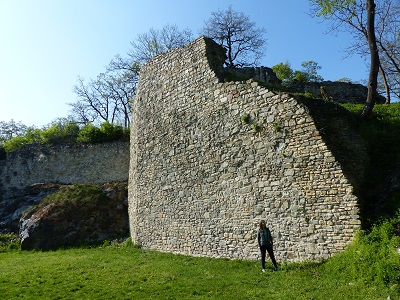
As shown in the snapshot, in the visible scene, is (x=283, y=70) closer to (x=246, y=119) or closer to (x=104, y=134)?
(x=104, y=134)

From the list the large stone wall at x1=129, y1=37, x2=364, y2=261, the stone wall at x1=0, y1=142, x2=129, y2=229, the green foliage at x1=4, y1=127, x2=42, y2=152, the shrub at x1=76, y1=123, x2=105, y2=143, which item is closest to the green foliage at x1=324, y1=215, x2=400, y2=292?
the large stone wall at x1=129, y1=37, x2=364, y2=261

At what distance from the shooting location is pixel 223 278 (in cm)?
973

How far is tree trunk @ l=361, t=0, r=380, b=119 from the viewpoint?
14664 mm

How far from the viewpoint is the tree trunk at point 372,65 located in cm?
1466

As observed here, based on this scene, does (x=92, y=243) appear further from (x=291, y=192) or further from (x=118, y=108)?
(x=118, y=108)

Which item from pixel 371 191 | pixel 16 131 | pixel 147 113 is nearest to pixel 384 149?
pixel 371 191

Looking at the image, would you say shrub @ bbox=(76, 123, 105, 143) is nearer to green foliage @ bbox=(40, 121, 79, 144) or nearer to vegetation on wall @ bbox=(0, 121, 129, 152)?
vegetation on wall @ bbox=(0, 121, 129, 152)

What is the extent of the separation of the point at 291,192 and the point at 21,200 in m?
19.7

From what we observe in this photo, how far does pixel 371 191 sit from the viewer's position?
10.7 metres

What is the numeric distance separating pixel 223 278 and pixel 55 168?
815 inches

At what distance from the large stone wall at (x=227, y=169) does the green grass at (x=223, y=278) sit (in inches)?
30.8

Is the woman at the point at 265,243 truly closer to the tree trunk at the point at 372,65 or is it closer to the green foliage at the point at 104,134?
the tree trunk at the point at 372,65

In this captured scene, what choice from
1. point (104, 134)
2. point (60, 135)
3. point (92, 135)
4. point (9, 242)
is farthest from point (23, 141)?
point (9, 242)

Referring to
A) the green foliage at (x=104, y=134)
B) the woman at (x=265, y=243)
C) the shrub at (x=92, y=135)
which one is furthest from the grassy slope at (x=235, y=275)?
the shrub at (x=92, y=135)
